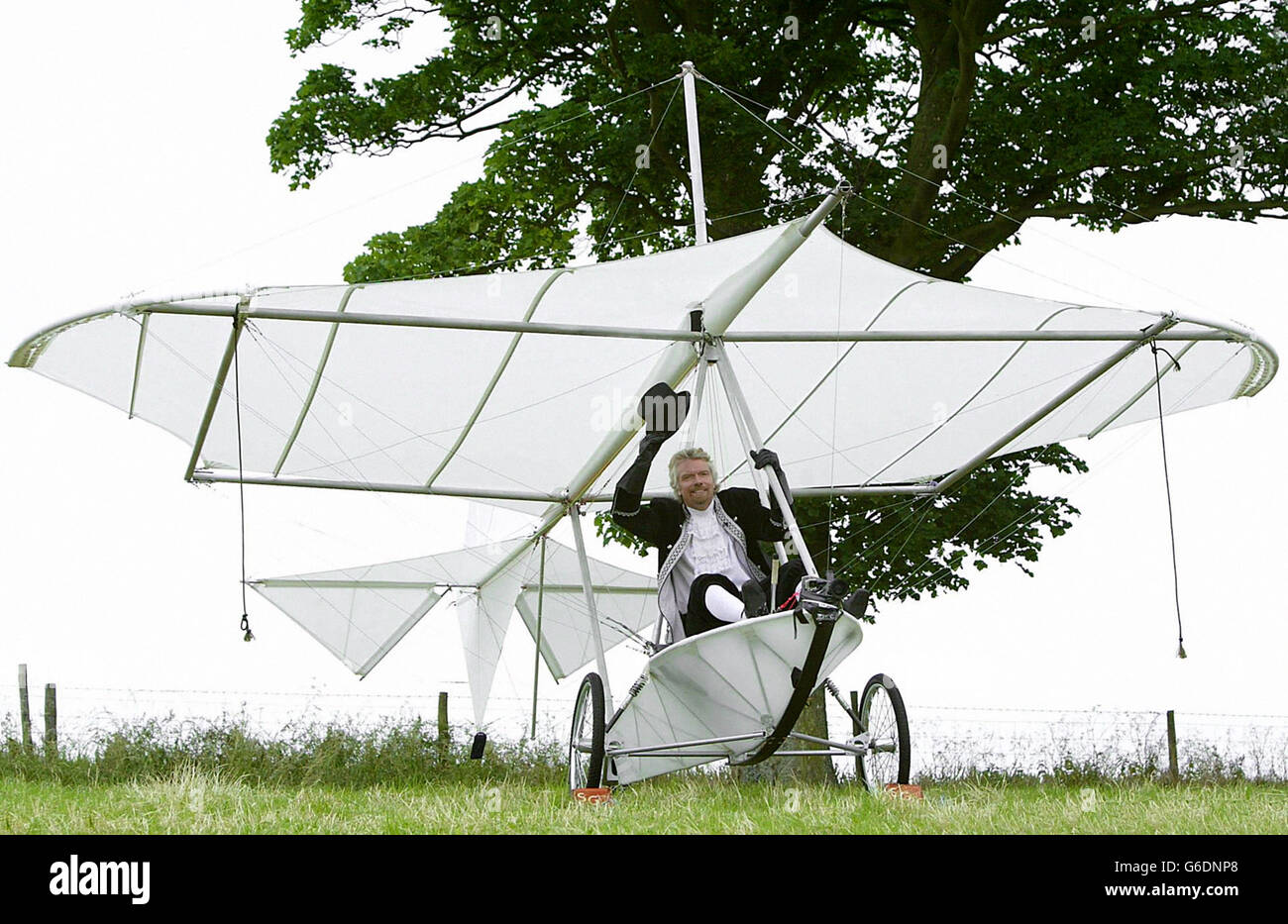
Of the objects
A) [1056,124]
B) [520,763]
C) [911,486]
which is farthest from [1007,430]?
[520,763]

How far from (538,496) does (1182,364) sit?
4250 mm

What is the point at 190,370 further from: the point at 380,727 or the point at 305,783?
the point at 380,727

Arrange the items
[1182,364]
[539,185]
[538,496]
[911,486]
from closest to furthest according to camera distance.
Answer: [1182,364] < [538,496] < [911,486] < [539,185]

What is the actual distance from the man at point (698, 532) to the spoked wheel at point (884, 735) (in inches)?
30.5

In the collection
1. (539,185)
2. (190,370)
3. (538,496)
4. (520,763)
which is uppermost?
(539,185)

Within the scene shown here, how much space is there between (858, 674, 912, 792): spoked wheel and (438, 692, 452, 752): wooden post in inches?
231

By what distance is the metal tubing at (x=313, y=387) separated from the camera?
21.9 ft

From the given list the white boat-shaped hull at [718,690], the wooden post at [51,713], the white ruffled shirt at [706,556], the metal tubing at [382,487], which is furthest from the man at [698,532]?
the wooden post at [51,713]

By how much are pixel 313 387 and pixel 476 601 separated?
4170 mm

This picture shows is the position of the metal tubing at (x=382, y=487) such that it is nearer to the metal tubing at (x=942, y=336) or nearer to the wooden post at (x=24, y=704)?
the metal tubing at (x=942, y=336)

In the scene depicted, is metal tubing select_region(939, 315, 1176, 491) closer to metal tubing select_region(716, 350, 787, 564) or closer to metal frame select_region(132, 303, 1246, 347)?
metal frame select_region(132, 303, 1246, 347)

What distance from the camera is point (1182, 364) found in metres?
8.89

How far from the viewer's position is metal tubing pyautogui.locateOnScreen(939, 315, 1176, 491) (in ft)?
24.6

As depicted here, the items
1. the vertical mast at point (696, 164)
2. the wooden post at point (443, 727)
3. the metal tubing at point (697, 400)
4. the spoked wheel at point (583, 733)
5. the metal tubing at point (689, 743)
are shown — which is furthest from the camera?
the wooden post at point (443, 727)
